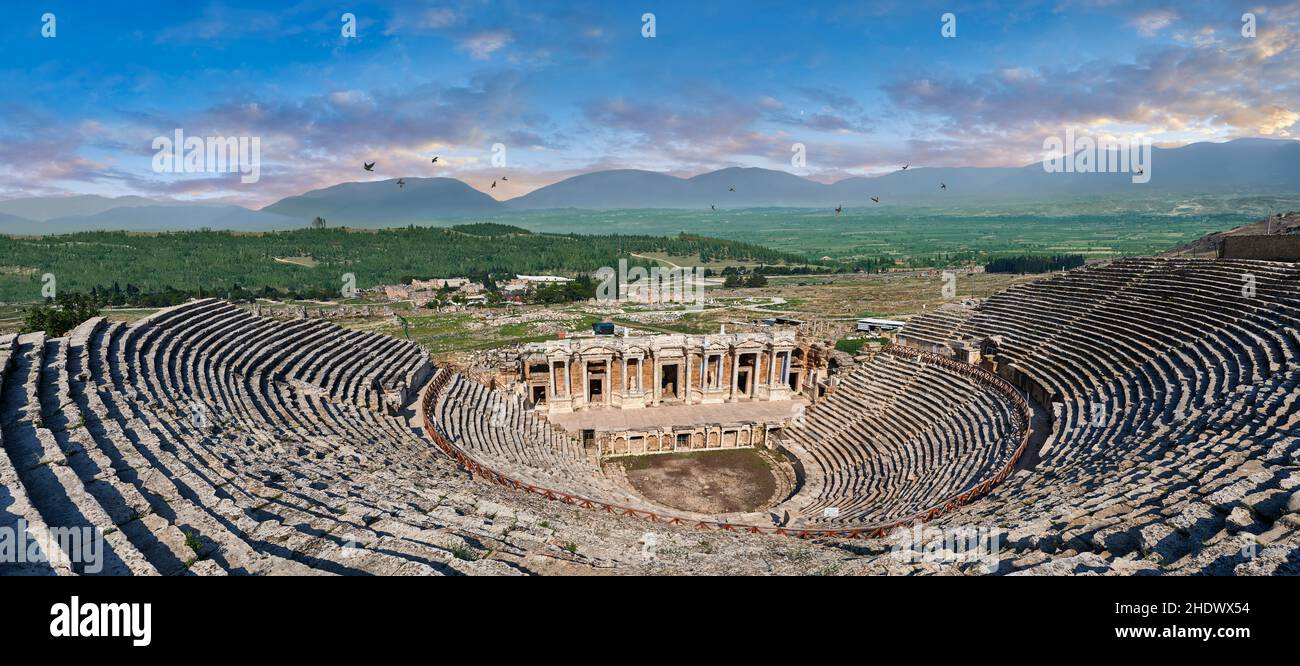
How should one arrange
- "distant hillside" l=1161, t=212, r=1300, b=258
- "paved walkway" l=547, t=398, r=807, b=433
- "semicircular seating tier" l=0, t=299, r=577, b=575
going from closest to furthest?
"semicircular seating tier" l=0, t=299, r=577, b=575 → "paved walkway" l=547, t=398, r=807, b=433 → "distant hillside" l=1161, t=212, r=1300, b=258

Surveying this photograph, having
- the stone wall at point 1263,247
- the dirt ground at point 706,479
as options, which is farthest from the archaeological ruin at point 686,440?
the stone wall at point 1263,247

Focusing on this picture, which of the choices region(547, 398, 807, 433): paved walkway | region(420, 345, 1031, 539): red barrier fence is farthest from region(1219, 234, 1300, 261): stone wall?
region(547, 398, 807, 433): paved walkway

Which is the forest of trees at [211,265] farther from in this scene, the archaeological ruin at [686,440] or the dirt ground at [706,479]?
the dirt ground at [706,479]

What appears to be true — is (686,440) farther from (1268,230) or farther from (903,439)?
(1268,230)

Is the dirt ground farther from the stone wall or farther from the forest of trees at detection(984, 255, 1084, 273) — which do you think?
the forest of trees at detection(984, 255, 1084, 273)

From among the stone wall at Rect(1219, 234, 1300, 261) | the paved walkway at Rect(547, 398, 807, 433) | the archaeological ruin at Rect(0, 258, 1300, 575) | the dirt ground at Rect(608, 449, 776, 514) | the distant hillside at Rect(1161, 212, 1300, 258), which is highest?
the distant hillside at Rect(1161, 212, 1300, 258)

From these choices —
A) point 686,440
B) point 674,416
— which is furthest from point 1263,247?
point 674,416
